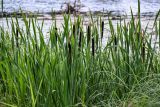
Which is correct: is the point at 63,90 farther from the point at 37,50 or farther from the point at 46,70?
the point at 37,50

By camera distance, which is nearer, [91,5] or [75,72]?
[75,72]

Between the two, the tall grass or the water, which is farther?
the water

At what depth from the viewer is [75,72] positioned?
108 inches

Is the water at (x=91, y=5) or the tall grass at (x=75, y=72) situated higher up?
the tall grass at (x=75, y=72)

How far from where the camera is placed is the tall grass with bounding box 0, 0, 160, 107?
106 inches

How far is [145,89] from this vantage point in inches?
107

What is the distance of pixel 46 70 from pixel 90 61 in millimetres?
421

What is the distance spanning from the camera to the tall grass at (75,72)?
2.70 metres

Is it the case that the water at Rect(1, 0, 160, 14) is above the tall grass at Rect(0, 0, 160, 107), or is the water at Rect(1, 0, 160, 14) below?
below

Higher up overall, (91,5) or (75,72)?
(75,72)

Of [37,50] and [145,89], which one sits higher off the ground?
[37,50]

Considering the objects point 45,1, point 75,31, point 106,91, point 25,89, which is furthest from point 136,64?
point 45,1

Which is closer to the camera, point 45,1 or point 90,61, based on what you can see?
point 90,61

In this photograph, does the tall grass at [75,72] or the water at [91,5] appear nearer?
the tall grass at [75,72]
